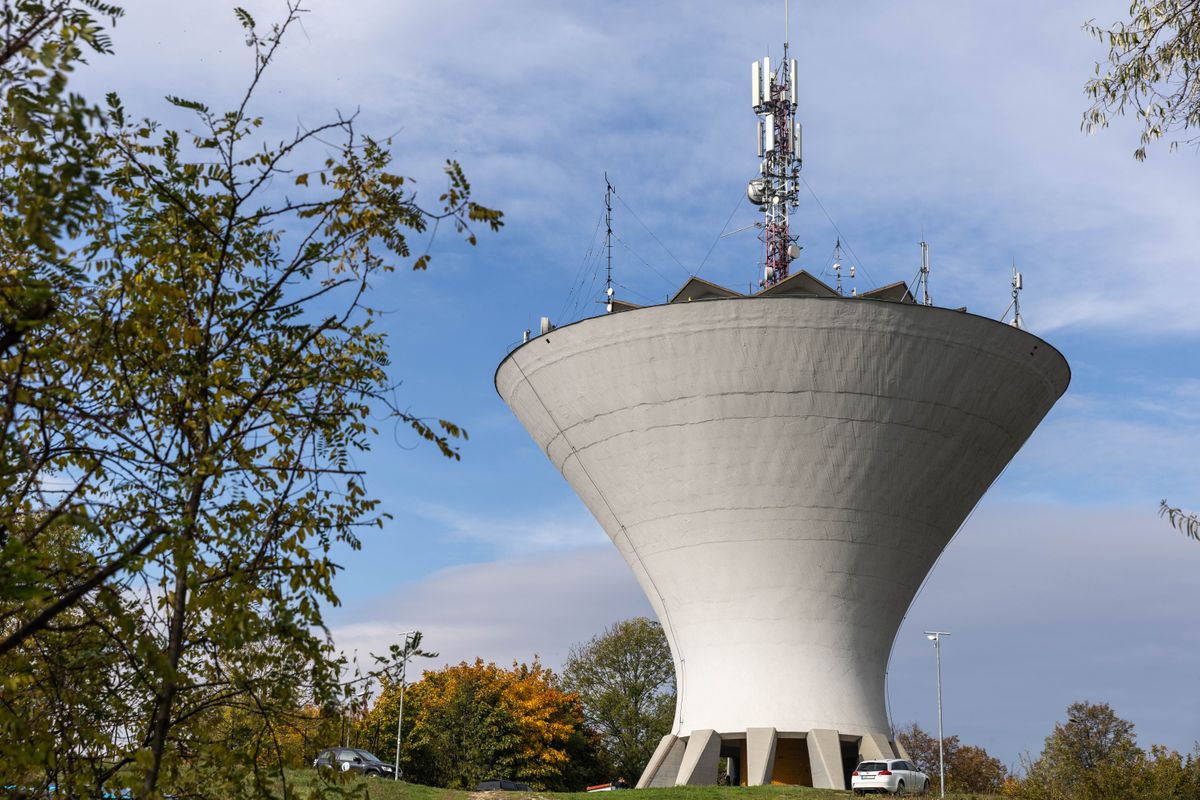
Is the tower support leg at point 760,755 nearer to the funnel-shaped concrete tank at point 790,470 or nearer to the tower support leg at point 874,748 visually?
the funnel-shaped concrete tank at point 790,470

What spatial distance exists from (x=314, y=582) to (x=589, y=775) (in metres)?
48.0

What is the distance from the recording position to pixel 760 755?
27562mm

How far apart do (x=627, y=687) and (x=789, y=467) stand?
33.8m

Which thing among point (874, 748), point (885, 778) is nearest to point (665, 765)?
point (874, 748)

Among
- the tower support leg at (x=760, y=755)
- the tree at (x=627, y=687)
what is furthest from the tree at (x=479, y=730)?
the tower support leg at (x=760, y=755)

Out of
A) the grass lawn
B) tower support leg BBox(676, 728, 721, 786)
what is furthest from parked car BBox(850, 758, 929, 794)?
tower support leg BBox(676, 728, 721, 786)

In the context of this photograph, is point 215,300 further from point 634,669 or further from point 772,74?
point 634,669

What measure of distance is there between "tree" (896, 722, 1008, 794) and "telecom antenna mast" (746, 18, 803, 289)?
1370 inches

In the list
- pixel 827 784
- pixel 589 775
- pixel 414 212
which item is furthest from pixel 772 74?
pixel 414 212

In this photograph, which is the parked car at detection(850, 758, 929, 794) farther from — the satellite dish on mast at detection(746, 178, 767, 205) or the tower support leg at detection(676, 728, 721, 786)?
the satellite dish on mast at detection(746, 178, 767, 205)

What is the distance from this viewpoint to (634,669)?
198 feet

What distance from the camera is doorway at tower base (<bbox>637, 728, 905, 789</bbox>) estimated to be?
27.5 m

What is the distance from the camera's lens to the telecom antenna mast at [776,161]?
122 feet

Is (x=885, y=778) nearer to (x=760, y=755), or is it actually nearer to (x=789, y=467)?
(x=760, y=755)
